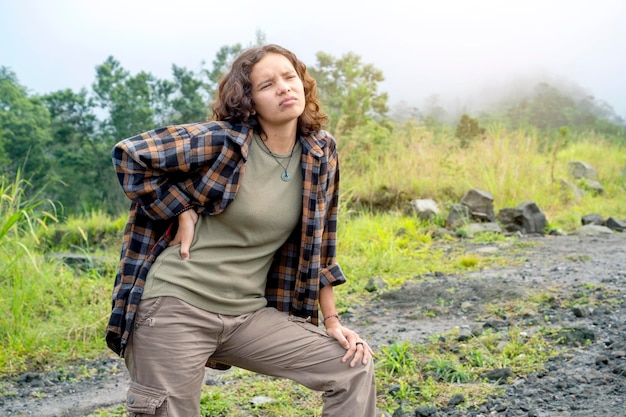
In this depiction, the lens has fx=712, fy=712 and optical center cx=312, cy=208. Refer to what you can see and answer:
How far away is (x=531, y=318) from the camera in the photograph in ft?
13.8

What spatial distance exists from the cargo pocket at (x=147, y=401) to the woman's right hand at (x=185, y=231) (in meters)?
0.39

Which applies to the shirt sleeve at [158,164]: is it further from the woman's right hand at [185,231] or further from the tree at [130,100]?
the tree at [130,100]

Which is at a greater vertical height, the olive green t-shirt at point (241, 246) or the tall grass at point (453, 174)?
the olive green t-shirt at point (241, 246)

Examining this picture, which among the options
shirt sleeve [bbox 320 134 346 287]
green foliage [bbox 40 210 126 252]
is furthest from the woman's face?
green foliage [bbox 40 210 126 252]

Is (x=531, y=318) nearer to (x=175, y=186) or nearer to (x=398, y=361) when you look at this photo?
(x=398, y=361)

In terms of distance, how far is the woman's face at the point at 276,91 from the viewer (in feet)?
7.44

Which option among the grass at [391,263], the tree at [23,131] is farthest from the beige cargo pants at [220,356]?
the tree at [23,131]

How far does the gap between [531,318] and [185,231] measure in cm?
270

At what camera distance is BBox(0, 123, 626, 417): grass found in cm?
340

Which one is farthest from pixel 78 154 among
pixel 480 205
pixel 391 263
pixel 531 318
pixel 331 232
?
pixel 331 232

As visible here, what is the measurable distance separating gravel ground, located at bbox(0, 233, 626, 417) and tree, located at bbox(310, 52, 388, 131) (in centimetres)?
585

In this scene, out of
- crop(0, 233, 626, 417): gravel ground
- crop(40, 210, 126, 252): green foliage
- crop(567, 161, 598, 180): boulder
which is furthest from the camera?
crop(567, 161, 598, 180): boulder

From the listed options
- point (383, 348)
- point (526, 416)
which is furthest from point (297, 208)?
point (383, 348)

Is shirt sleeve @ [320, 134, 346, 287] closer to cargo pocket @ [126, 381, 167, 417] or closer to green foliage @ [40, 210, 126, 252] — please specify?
cargo pocket @ [126, 381, 167, 417]
